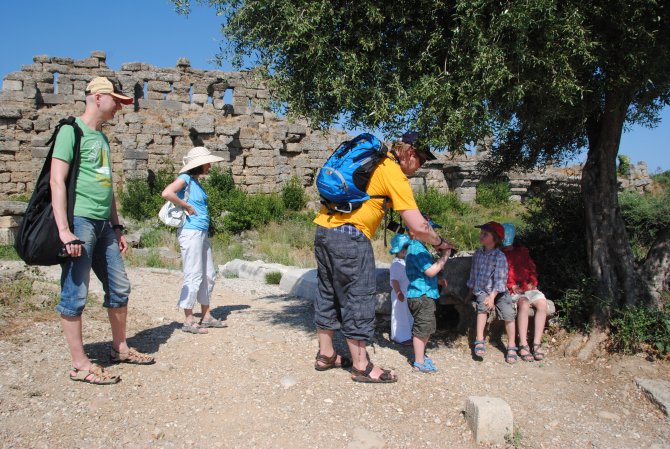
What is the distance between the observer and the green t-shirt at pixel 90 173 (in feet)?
13.2

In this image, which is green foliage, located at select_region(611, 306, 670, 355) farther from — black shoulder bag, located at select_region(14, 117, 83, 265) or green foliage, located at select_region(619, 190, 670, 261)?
black shoulder bag, located at select_region(14, 117, 83, 265)

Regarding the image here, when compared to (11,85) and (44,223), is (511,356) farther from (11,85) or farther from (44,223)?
(11,85)

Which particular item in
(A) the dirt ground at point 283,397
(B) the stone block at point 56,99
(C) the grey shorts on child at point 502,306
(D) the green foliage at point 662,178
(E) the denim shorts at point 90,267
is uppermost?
(B) the stone block at point 56,99

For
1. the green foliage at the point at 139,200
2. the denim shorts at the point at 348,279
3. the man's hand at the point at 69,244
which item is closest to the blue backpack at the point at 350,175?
the denim shorts at the point at 348,279

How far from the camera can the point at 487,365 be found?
17.5 ft

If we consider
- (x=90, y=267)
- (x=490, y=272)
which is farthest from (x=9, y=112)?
(x=490, y=272)

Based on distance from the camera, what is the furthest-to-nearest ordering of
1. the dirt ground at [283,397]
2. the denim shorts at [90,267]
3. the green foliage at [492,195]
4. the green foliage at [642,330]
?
the green foliage at [492,195] < the green foliage at [642,330] < the denim shorts at [90,267] < the dirt ground at [283,397]

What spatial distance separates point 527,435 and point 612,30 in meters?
3.63

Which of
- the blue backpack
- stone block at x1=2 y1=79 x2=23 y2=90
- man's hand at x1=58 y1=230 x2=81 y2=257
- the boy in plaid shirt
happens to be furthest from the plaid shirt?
stone block at x1=2 y1=79 x2=23 y2=90

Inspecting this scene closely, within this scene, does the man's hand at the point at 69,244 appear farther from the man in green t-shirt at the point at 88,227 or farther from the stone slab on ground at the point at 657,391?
the stone slab on ground at the point at 657,391

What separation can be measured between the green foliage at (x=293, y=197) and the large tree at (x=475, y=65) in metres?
11.7

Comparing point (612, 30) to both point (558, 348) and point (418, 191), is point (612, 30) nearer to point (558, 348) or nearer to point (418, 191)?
point (558, 348)

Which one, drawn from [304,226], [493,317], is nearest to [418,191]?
[304,226]

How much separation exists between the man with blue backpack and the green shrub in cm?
1258
